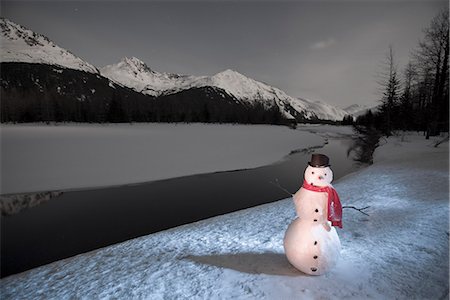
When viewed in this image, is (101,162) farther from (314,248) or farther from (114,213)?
(314,248)

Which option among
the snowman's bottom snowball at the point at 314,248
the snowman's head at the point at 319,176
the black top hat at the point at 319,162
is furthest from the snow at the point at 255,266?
the black top hat at the point at 319,162

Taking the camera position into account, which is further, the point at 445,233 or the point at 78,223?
the point at 78,223

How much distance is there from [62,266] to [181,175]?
24.3ft

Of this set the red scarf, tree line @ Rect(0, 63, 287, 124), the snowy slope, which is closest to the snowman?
the red scarf

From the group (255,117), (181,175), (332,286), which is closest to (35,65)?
(255,117)

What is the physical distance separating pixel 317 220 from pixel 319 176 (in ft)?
1.83

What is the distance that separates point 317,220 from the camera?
2.91m

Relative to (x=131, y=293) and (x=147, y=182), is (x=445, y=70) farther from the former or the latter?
(x=131, y=293)

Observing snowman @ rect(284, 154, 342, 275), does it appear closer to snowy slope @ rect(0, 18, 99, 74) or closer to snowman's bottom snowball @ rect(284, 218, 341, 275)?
snowman's bottom snowball @ rect(284, 218, 341, 275)

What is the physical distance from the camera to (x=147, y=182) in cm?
1005

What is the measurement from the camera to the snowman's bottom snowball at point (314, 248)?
9.52 feet

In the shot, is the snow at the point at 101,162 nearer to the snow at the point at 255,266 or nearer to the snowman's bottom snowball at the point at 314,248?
the snow at the point at 255,266

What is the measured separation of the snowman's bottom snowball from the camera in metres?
2.90

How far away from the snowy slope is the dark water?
566ft
